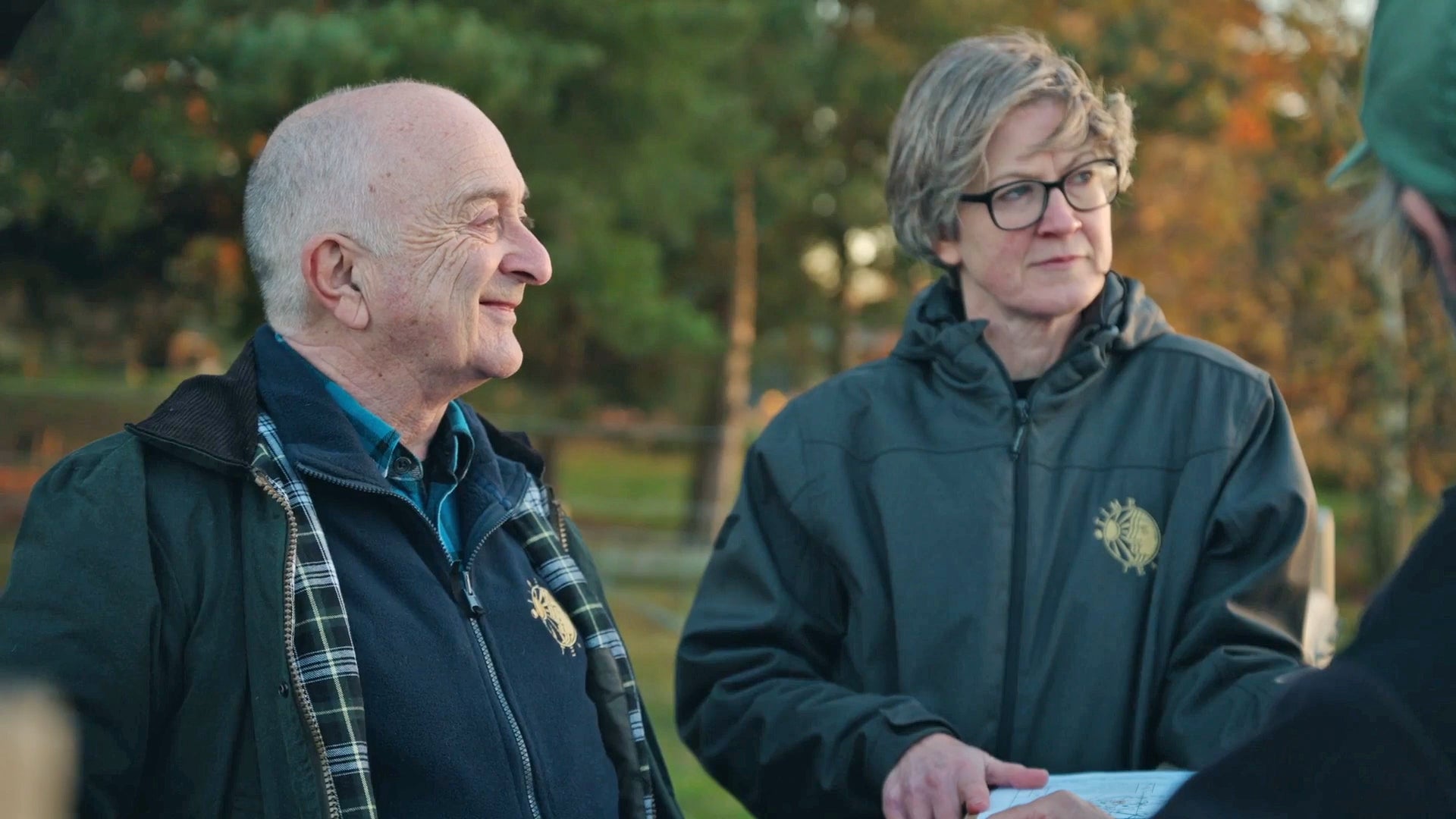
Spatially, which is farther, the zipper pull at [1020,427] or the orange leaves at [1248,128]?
the orange leaves at [1248,128]

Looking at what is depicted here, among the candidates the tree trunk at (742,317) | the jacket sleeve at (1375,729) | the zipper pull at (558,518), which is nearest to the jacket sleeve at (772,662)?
the zipper pull at (558,518)

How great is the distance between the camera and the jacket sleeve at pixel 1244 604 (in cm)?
249

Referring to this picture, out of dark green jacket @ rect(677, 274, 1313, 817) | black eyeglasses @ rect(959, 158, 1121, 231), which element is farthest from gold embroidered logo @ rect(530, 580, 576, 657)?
black eyeglasses @ rect(959, 158, 1121, 231)

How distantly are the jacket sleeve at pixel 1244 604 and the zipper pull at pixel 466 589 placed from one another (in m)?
1.18

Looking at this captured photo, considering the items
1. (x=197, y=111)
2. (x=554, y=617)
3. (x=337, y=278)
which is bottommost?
(x=554, y=617)

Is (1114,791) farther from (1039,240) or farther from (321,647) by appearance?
(321,647)

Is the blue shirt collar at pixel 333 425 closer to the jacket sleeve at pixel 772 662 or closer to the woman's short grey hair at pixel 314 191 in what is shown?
the woman's short grey hair at pixel 314 191

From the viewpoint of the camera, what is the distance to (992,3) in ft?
52.8

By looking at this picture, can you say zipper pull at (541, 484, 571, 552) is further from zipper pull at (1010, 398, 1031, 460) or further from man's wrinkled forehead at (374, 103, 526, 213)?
zipper pull at (1010, 398, 1031, 460)

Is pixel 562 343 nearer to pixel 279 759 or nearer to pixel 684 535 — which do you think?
pixel 684 535

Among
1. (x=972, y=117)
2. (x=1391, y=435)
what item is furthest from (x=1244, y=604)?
(x=1391, y=435)

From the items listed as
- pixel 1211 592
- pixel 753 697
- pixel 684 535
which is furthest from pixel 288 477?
pixel 684 535

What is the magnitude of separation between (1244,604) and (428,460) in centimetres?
144

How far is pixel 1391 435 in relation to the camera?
13.1 m
